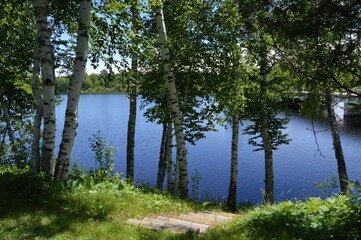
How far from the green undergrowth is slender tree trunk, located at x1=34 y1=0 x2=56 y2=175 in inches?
25.4

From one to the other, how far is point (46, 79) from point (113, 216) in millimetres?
3775

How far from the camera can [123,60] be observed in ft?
24.6

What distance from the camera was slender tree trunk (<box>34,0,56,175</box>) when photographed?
6688 millimetres

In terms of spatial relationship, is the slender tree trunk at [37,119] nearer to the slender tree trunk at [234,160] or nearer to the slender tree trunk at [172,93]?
the slender tree trunk at [172,93]

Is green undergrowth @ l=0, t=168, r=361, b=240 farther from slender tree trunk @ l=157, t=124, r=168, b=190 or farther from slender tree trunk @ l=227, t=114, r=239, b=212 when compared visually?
slender tree trunk @ l=157, t=124, r=168, b=190

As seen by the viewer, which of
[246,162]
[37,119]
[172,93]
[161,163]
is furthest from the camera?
[246,162]

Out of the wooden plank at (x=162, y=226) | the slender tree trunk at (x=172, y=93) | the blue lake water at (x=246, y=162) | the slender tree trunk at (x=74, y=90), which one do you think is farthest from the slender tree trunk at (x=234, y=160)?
the wooden plank at (x=162, y=226)

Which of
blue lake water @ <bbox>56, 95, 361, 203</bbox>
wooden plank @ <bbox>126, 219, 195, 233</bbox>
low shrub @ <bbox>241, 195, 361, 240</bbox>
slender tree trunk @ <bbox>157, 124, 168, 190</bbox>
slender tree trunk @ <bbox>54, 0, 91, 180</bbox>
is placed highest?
slender tree trunk @ <bbox>54, 0, 91, 180</bbox>

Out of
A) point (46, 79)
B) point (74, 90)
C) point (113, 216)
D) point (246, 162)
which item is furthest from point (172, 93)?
point (246, 162)

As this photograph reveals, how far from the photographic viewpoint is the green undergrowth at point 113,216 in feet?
14.0

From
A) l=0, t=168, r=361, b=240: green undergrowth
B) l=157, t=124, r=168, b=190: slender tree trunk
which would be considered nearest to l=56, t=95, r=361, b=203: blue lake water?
l=157, t=124, r=168, b=190: slender tree trunk

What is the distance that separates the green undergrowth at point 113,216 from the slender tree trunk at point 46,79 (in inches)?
25.4

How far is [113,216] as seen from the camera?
209 inches

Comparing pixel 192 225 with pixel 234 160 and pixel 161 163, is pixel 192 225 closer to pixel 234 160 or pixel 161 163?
pixel 234 160
